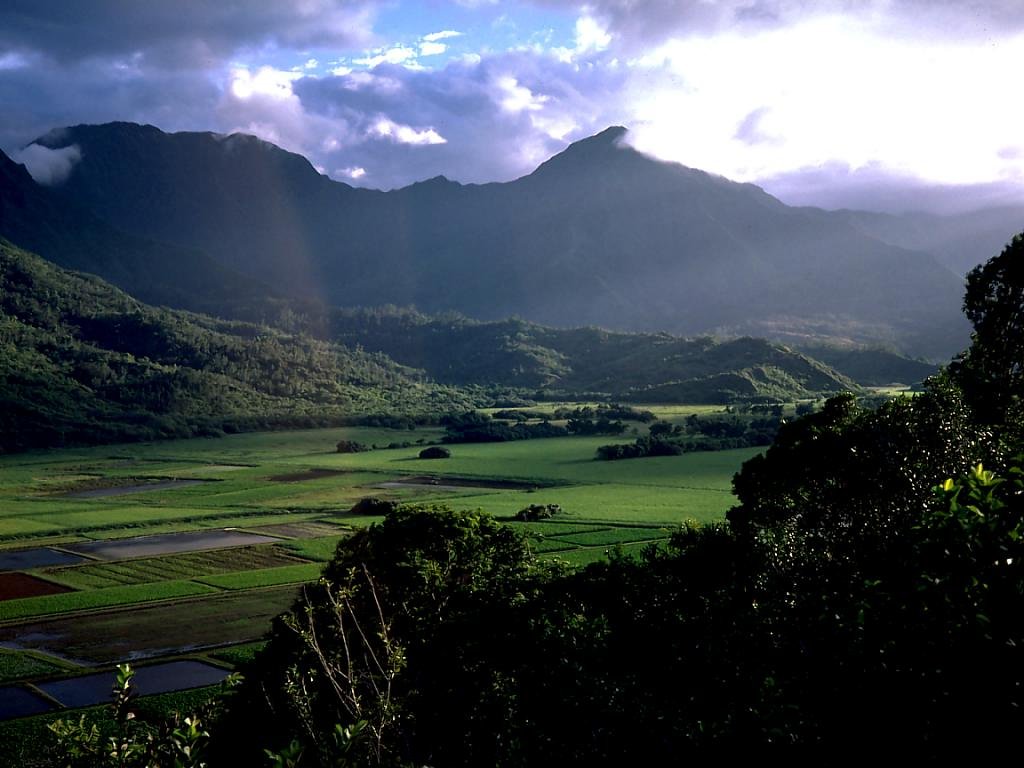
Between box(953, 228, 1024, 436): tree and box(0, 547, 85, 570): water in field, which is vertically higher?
box(953, 228, 1024, 436): tree

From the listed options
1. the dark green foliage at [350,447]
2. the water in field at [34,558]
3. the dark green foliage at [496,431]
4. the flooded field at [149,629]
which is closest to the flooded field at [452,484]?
the dark green foliage at [350,447]

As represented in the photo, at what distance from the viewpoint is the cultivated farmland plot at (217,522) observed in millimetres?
47312

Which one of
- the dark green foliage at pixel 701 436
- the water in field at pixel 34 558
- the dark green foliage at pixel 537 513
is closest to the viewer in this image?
the water in field at pixel 34 558

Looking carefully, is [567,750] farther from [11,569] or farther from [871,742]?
[11,569]

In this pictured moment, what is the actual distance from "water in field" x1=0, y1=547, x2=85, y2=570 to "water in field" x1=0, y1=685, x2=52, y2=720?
30456mm

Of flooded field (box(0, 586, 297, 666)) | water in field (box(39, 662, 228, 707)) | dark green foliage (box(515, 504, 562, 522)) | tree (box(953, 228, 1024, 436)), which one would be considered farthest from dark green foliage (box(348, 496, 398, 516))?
tree (box(953, 228, 1024, 436))

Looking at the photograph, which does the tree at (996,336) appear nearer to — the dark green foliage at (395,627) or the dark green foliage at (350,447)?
the dark green foliage at (395,627)

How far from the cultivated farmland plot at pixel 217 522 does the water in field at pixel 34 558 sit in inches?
8.5

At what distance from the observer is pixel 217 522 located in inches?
3406

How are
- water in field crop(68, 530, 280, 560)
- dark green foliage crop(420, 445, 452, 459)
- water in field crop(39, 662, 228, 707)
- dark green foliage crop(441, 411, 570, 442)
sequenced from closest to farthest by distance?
1. water in field crop(39, 662, 228, 707)
2. water in field crop(68, 530, 280, 560)
3. dark green foliage crop(420, 445, 452, 459)
4. dark green foliage crop(441, 411, 570, 442)

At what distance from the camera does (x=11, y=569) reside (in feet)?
215

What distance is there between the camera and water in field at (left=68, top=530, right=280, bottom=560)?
72000 mm

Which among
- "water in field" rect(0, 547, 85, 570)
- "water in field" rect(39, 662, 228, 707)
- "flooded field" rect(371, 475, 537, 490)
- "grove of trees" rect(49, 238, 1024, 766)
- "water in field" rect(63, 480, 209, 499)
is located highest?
"grove of trees" rect(49, 238, 1024, 766)

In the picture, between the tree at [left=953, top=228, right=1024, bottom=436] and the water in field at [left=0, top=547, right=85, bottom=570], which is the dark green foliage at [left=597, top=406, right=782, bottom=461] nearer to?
the water in field at [left=0, top=547, right=85, bottom=570]
